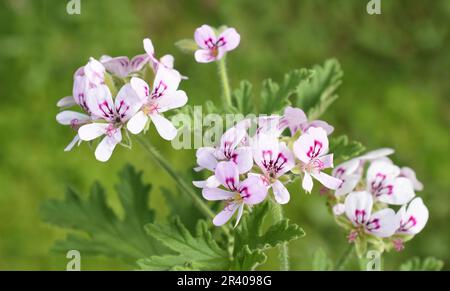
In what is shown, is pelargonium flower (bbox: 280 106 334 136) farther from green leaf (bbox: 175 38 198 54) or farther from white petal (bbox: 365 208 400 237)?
green leaf (bbox: 175 38 198 54)

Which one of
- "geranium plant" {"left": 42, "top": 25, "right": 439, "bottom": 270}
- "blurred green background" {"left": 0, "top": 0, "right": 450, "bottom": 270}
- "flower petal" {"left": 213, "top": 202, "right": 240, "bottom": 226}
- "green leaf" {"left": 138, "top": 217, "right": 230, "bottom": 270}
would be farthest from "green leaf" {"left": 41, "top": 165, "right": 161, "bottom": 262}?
"blurred green background" {"left": 0, "top": 0, "right": 450, "bottom": 270}

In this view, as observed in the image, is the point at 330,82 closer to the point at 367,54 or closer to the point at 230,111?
the point at 230,111

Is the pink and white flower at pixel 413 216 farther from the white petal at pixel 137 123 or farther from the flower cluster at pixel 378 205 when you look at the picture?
the white petal at pixel 137 123

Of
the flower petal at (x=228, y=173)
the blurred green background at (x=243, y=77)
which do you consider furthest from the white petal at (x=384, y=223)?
the blurred green background at (x=243, y=77)

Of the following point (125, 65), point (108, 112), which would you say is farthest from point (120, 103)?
point (125, 65)

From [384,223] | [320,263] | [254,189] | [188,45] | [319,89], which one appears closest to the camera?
[254,189]

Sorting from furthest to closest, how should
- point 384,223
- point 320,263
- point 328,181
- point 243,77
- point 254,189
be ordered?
point 243,77 < point 320,263 < point 384,223 < point 328,181 < point 254,189

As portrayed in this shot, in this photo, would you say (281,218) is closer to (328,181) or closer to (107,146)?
(328,181)
